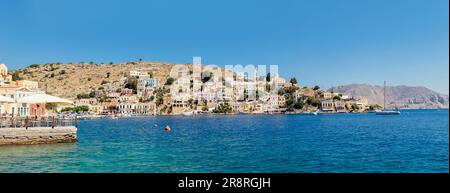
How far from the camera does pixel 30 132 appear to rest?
18234mm

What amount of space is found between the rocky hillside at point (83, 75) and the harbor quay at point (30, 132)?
102 meters

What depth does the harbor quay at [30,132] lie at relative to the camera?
17.8m

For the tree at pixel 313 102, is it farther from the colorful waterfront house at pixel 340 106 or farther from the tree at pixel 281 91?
the tree at pixel 281 91

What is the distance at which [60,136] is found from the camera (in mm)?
19328

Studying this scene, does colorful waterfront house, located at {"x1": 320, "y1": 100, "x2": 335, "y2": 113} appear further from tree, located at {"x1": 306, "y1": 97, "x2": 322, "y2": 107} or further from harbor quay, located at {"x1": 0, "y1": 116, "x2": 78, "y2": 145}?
harbor quay, located at {"x1": 0, "y1": 116, "x2": 78, "y2": 145}

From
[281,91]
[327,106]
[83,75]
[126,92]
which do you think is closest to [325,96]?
[327,106]

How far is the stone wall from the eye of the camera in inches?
696

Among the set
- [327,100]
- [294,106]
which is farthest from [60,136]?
[327,100]

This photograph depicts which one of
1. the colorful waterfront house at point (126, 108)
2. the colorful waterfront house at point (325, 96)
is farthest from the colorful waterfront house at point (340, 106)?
the colorful waterfront house at point (126, 108)

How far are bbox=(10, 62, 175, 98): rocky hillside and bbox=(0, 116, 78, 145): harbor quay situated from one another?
4031 inches

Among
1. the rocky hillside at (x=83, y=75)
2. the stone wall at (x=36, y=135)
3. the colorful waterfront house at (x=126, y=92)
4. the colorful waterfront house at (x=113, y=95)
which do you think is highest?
the rocky hillside at (x=83, y=75)

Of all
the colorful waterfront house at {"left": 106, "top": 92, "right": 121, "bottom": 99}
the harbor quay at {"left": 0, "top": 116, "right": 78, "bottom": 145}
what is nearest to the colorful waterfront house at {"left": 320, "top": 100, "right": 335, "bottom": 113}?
the colorful waterfront house at {"left": 106, "top": 92, "right": 121, "bottom": 99}

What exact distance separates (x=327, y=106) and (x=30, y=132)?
132315mm
